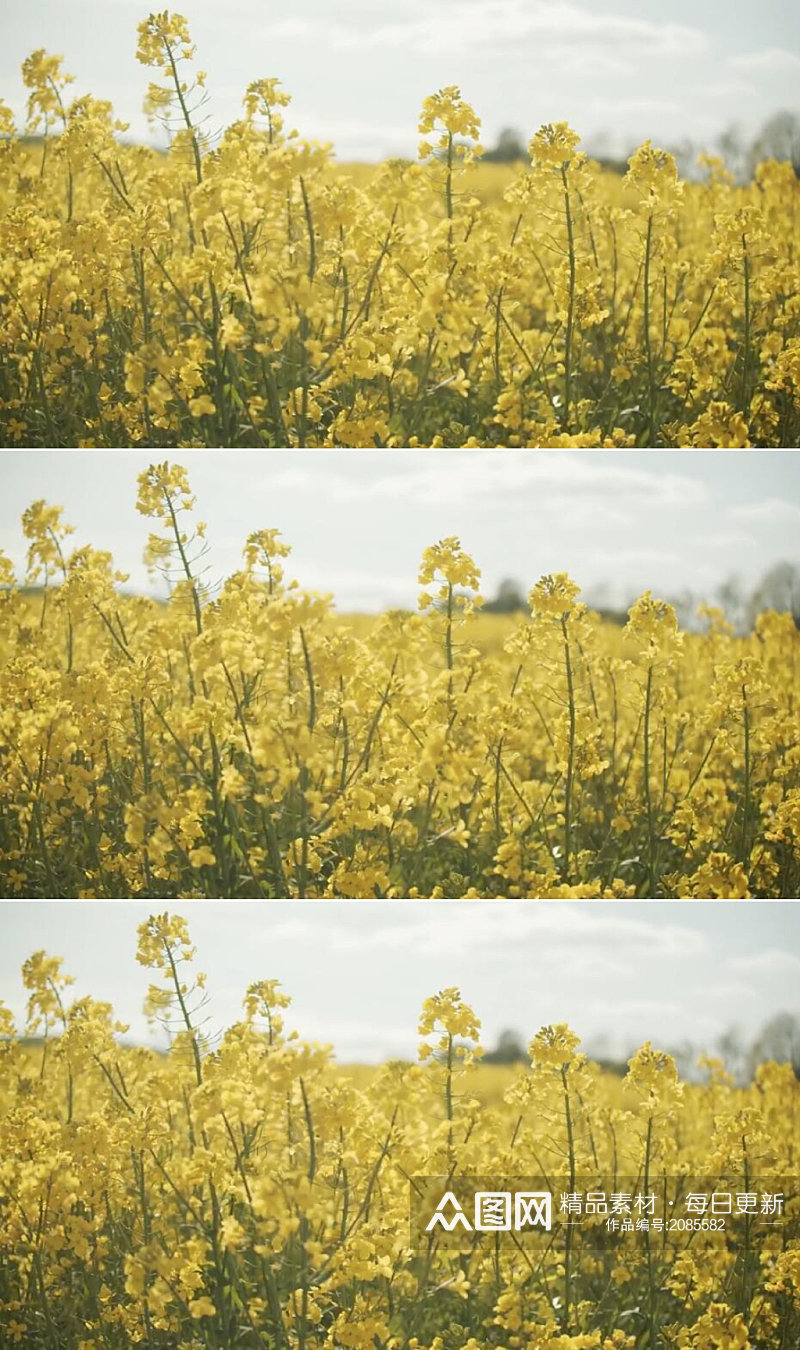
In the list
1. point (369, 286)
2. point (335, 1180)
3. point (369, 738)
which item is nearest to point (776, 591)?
point (369, 738)

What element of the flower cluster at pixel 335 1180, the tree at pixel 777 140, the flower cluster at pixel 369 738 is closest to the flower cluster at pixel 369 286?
the tree at pixel 777 140

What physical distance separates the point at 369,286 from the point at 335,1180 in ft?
4.39

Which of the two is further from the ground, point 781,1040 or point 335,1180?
point 781,1040

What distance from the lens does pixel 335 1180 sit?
221cm

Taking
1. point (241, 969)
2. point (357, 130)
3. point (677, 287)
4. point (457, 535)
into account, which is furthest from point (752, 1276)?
point (357, 130)

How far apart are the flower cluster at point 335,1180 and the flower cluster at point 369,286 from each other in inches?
33.5

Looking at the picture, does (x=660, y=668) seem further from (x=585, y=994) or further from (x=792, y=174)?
(x=792, y=174)

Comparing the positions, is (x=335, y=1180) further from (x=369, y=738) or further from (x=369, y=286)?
(x=369, y=286)

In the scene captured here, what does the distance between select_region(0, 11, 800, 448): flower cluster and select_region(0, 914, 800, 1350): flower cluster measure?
0.85 metres

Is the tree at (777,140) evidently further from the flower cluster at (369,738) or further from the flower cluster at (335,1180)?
the flower cluster at (335,1180)

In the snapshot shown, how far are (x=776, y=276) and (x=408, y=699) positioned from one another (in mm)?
866

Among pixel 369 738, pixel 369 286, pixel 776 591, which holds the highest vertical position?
pixel 369 286

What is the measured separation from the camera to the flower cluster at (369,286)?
224cm

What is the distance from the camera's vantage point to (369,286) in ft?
7.37
